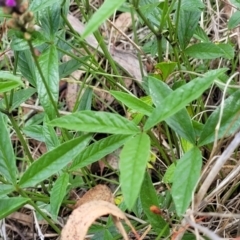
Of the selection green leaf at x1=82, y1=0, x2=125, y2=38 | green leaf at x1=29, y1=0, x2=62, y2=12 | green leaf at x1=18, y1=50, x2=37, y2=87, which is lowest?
green leaf at x1=18, y1=50, x2=37, y2=87

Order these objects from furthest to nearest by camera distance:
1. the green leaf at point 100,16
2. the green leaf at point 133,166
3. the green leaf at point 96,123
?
the green leaf at point 96,123 < the green leaf at point 133,166 < the green leaf at point 100,16

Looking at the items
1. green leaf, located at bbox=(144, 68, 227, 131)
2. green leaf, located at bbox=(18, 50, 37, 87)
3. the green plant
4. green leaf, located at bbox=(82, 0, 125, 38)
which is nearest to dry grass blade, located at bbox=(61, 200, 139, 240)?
the green plant

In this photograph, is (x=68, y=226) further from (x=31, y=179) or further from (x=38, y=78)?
(x=38, y=78)

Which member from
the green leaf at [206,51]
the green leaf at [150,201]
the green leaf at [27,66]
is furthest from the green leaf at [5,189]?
the green leaf at [206,51]

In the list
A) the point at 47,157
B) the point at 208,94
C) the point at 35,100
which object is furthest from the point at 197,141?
the point at 35,100

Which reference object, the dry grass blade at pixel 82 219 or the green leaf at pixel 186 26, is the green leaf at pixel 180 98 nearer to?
the dry grass blade at pixel 82 219

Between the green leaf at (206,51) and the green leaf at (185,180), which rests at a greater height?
the green leaf at (206,51)

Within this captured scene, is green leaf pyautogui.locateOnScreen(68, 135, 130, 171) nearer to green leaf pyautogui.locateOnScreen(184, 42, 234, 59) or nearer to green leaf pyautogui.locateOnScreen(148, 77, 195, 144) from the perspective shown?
green leaf pyautogui.locateOnScreen(148, 77, 195, 144)
